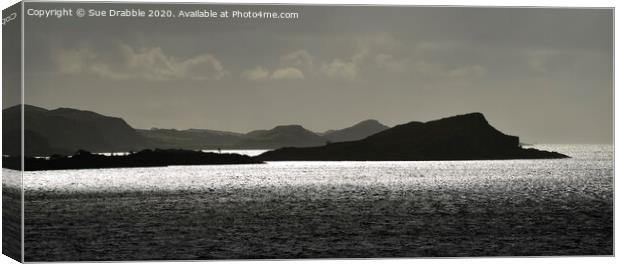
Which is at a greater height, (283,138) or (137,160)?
(283,138)

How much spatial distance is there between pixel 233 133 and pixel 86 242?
332 centimetres

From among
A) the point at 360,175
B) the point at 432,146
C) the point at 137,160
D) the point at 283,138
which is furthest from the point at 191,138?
the point at 432,146

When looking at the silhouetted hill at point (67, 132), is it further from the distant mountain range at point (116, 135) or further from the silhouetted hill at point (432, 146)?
the silhouetted hill at point (432, 146)

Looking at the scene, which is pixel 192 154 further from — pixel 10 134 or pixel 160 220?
pixel 10 134

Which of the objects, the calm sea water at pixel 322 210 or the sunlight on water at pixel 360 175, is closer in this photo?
the calm sea water at pixel 322 210

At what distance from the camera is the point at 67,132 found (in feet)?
72.6

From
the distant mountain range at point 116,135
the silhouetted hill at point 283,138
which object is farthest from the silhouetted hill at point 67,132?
the silhouetted hill at point 283,138

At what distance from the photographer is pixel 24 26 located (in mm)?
21703

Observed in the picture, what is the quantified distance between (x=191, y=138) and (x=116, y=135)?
1361 mm

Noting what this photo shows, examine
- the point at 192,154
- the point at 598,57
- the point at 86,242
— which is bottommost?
the point at 86,242

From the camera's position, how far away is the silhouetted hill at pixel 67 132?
21.7 metres

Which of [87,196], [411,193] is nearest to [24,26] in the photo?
[87,196]

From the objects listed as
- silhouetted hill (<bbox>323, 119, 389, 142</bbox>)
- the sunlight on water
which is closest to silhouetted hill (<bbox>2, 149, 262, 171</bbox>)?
the sunlight on water

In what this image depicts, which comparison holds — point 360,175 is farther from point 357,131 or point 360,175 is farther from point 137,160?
point 137,160
